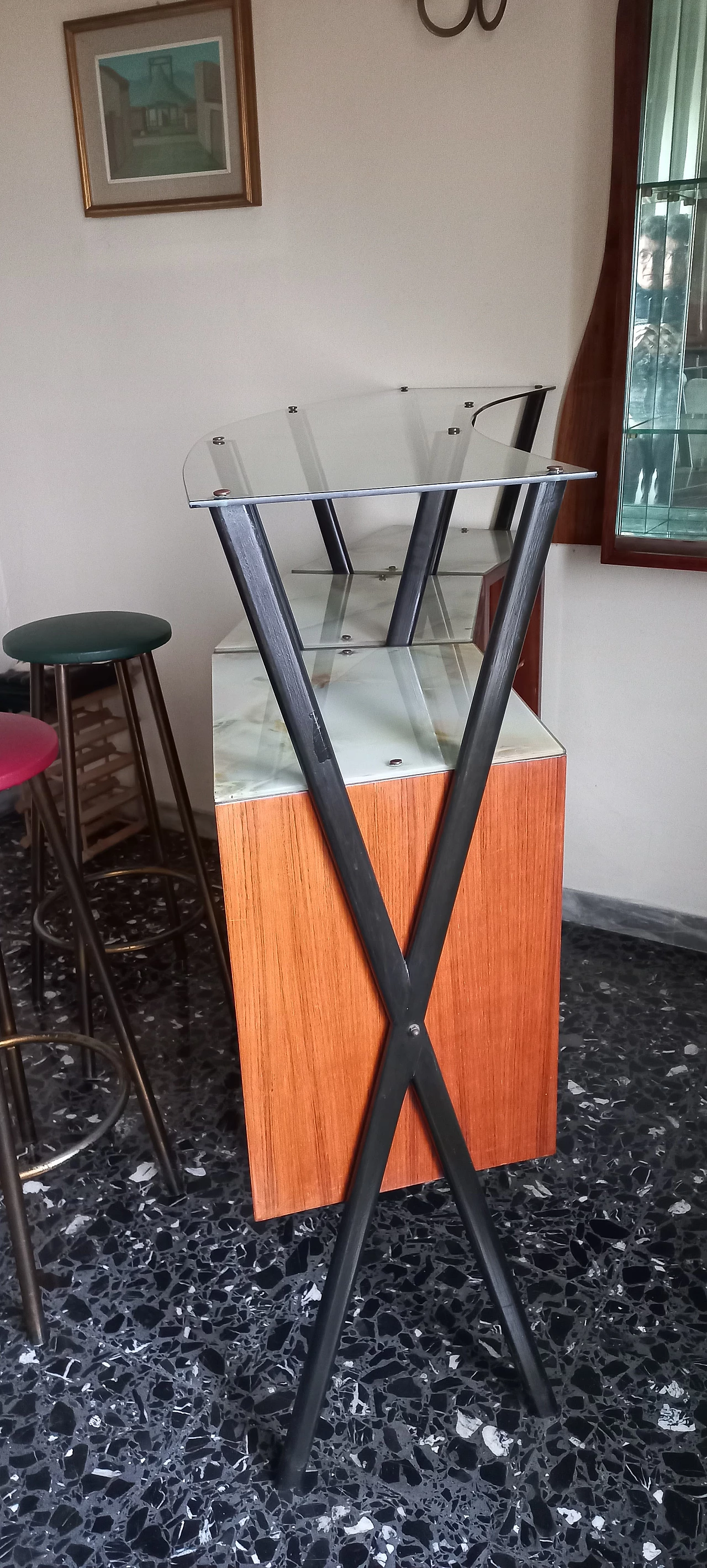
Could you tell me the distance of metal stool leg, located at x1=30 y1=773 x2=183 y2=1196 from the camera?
203 cm

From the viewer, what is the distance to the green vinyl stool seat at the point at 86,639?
2143mm

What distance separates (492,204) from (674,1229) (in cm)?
219

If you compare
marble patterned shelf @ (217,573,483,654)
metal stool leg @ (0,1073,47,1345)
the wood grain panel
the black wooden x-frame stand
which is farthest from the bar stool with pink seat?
the wood grain panel

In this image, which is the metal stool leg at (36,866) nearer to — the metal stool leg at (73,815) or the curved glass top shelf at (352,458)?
the metal stool leg at (73,815)

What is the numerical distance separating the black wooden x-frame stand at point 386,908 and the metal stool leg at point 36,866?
122cm

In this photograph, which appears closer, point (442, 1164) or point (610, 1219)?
point (442, 1164)

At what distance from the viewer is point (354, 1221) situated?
1.47 m

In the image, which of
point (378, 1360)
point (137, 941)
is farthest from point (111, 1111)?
point (378, 1360)

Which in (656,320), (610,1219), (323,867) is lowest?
(610,1219)

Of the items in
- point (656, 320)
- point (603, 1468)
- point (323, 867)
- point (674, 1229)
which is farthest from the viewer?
point (656, 320)

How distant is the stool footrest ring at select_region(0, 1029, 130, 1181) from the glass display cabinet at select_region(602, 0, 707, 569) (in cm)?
154

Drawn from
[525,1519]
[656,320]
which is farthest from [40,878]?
[656,320]

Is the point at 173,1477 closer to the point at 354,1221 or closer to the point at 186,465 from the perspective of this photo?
the point at 354,1221

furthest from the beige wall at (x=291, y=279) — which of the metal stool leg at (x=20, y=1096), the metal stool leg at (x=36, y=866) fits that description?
the metal stool leg at (x=20, y=1096)
